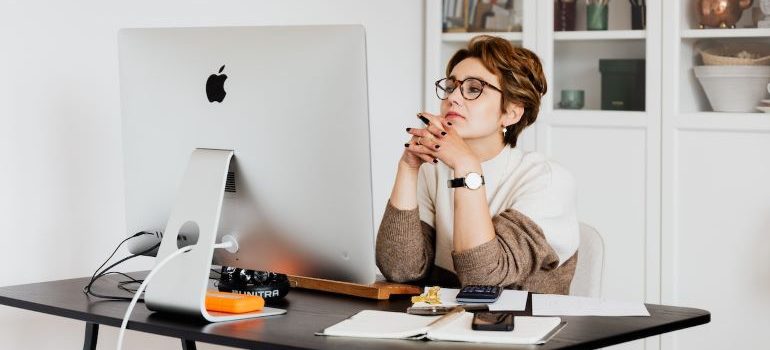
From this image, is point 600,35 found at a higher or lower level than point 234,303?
higher

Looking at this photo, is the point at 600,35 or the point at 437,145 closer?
the point at 437,145

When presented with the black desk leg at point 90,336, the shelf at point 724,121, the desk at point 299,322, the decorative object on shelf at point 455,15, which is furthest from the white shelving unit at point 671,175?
the black desk leg at point 90,336

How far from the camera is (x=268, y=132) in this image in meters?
1.83

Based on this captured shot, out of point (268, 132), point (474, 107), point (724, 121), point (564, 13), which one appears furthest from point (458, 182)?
point (564, 13)

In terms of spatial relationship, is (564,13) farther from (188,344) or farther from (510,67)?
(188,344)

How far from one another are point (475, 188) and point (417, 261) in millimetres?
232

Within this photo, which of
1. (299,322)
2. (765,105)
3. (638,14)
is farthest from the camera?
(638,14)

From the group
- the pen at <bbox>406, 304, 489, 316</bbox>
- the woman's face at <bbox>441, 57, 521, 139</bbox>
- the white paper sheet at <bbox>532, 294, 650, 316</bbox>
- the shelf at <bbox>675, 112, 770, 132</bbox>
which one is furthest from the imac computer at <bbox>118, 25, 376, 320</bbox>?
the shelf at <bbox>675, 112, 770, 132</bbox>

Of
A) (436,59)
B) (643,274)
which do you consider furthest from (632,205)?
(436,59)

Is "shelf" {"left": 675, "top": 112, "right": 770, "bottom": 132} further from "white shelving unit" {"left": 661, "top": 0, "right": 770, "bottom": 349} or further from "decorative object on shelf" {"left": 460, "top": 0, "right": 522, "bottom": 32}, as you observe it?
"decorative object on shelf" {"left": 460, "top": 0, "right": 522, "bottom": 32}

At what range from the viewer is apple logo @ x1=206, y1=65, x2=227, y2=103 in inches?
73.6

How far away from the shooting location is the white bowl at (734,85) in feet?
11.5

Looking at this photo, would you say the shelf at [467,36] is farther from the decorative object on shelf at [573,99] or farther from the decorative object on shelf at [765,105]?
the decorative object on shelf at [765,105]

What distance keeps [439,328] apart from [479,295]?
275 mm
